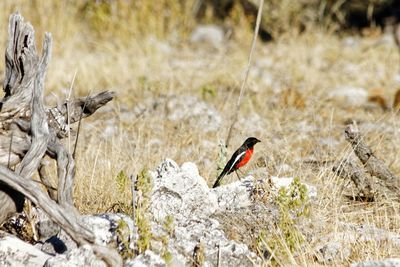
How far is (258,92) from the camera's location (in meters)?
8.17

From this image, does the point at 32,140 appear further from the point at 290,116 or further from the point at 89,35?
the point at 89,35

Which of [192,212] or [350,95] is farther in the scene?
[350,95]

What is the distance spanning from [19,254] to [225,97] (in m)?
4.67

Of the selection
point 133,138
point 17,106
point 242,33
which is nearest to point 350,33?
point 242,33

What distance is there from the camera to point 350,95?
27.9ft

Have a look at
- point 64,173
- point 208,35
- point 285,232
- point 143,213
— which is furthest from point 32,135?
point 208,35

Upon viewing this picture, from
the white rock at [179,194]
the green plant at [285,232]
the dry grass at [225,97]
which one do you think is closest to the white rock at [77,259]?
the white rock at [179,194]

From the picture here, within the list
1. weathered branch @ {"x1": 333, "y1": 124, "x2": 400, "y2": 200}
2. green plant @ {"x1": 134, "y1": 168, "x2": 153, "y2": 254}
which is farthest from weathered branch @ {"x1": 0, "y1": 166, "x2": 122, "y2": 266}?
weathered branch @ {"x1": 333, "y1": 124, "x2": 400, "y2": 200}

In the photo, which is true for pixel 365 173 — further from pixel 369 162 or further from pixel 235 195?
pixel 235 195

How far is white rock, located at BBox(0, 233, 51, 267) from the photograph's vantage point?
11.5 ft

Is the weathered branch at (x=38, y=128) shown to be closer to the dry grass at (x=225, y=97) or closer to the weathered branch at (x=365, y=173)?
the dry grass at (x=225, y=97)

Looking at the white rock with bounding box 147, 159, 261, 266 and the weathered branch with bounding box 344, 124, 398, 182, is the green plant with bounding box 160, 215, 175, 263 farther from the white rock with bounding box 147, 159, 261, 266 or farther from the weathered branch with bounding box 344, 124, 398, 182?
the weathered branch with bounding box 344, 124, 398, 182

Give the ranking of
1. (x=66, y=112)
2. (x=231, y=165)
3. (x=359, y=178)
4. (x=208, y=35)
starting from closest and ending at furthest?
1. (x=66, y=112)
2. (x=231, y=165)
3. (x=359, y=178)
4. (x=208, y=35)

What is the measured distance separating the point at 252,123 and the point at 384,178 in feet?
7.51
